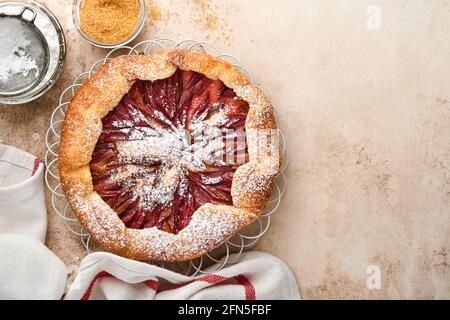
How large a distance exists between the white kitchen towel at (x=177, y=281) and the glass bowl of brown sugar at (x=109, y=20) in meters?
0.84

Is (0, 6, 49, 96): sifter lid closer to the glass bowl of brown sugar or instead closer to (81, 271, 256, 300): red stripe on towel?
the glass bowl of brown sugar

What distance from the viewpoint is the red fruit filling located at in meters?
2.45

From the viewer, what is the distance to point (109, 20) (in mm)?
2477

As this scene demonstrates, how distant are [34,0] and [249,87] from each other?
0.96 metres

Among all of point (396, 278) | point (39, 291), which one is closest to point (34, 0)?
point (39, 291)

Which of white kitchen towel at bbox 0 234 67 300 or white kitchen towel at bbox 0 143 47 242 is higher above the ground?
white kitchen towel at bbox 0 143 47 242

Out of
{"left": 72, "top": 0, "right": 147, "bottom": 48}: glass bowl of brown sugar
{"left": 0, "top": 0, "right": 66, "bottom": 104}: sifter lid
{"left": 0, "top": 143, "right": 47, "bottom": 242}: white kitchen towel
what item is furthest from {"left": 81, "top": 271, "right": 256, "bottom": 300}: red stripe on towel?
{"left": 72, "top": 0, "right": 147, "bottom": 48}: glass bowl of brown sugar

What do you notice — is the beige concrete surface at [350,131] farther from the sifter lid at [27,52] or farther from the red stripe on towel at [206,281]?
the sifter lid at [27,52]

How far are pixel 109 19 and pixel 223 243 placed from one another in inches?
40.0

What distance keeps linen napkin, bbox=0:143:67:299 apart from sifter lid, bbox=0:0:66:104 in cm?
26

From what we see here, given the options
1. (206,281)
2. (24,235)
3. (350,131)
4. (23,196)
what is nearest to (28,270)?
(24,235)

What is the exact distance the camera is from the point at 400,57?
8.94 ft

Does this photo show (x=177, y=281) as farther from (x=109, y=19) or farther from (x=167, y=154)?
(x=109, y=19)
